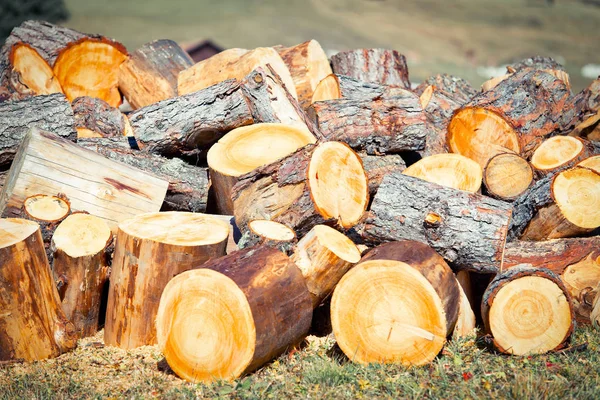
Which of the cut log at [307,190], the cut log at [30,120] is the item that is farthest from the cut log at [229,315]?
the cut log at [30,120]

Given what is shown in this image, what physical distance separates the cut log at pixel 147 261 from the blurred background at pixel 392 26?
84.5 feet

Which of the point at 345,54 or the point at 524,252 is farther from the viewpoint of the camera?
the point at 345,54

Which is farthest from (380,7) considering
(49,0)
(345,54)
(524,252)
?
(524,252)

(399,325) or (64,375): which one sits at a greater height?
(399,325)

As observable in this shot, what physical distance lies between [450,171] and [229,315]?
2.71m

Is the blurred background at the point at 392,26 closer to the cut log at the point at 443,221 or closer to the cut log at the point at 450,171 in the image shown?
the cut log at the point at 450,171

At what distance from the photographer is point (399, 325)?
12.8ft

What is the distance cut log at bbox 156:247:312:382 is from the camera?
12.1 ft

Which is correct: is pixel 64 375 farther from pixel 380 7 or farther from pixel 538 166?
pixel 380 7

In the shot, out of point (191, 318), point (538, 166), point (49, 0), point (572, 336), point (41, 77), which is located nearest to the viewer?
point (191, 318)

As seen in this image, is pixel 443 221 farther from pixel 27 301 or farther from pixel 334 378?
pixel 27 301

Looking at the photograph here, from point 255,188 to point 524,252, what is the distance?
222 centimetres

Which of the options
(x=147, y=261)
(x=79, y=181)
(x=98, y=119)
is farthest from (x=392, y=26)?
(x=147, y=261)

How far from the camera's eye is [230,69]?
6.71m
